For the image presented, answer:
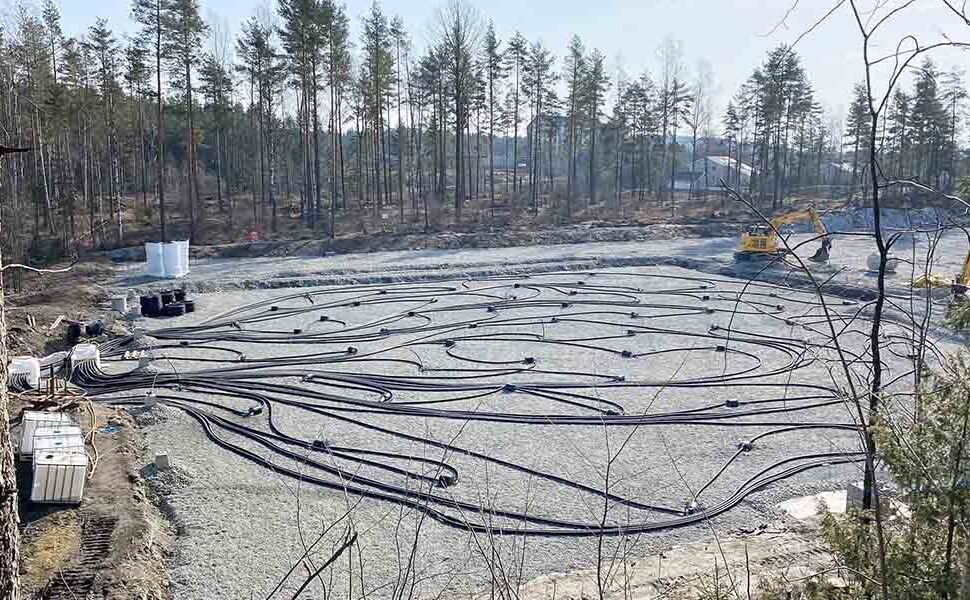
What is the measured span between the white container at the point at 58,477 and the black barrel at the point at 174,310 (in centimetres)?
996

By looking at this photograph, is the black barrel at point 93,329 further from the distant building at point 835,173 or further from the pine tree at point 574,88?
the distant building at point 835,173

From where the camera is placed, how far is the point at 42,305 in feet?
56.0

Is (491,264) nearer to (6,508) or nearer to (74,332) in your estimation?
(74,332)

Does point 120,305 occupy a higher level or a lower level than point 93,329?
higher

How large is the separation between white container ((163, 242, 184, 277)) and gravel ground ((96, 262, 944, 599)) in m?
4.61

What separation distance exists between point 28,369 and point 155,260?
11354 mm

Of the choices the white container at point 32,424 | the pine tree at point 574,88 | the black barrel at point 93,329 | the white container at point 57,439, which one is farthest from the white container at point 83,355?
the pine tree at point 574,88

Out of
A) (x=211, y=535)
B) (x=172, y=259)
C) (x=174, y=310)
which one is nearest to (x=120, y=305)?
(x=174, y=310)

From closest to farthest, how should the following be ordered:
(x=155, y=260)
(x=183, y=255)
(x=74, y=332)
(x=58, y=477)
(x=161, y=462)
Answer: (x=58, y=477), (x=161, y=462), (x=74, y=332), (x=155, y=260), (x=183, y=255)

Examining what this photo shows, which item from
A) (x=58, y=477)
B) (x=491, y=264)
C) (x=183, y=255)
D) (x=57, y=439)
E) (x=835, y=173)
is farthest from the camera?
(x=835, y=173)

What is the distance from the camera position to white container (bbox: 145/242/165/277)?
805 inches

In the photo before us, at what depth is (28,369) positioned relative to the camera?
9844mm

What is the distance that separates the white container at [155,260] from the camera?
67.1 feet

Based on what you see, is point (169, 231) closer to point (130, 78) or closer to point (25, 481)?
point (130, 78)
